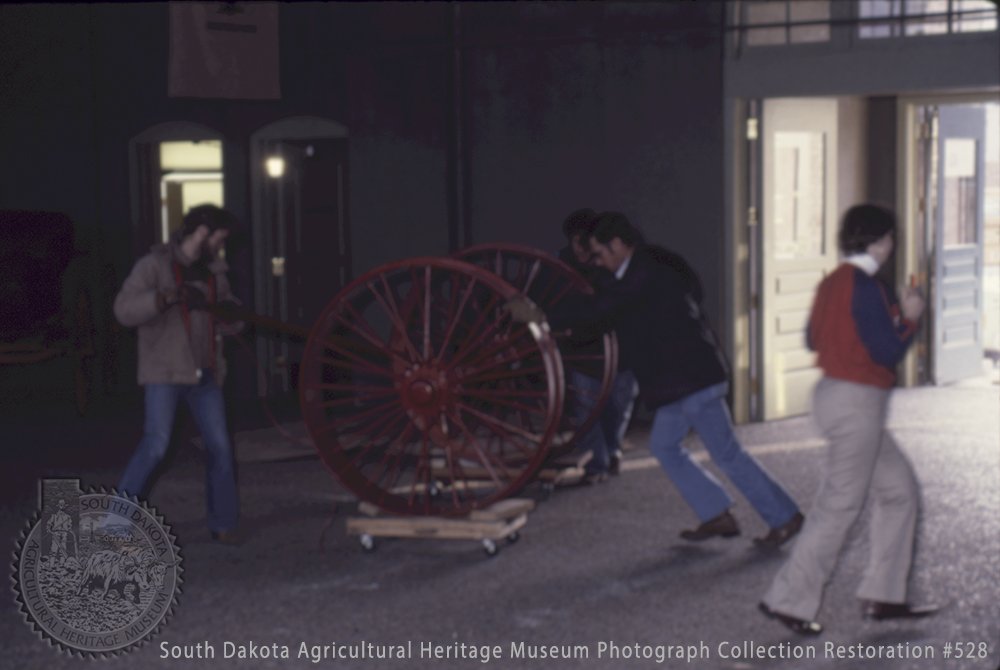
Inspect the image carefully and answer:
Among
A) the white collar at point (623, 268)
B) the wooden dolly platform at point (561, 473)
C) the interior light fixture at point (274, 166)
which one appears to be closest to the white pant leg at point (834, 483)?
the white collar at point (623, 268)

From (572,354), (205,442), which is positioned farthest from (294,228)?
(205,442)

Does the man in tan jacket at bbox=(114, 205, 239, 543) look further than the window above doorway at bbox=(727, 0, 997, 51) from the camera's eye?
No

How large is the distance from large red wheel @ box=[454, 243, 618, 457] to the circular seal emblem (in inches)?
77.5

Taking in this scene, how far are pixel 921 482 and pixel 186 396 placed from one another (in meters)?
3.92

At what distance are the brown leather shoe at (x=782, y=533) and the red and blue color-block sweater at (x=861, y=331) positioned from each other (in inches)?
57.2

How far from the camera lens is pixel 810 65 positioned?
929 centimetres

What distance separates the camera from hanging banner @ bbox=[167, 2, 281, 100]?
31.3ft

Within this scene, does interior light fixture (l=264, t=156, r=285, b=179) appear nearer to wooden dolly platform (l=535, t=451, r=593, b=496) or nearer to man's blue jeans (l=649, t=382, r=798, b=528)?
wooden dolly platform (l=535, t=451, r=593, b=496)

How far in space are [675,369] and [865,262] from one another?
4.46 ft

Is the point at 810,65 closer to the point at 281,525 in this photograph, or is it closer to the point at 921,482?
the point at 921,482

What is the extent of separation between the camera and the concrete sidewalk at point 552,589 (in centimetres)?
496

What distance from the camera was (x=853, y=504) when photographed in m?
4.97

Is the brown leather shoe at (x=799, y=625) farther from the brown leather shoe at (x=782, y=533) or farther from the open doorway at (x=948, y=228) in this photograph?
the open doorway at (x=948, y=228)

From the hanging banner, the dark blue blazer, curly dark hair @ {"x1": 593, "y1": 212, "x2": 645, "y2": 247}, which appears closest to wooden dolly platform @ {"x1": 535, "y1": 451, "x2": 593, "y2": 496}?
the dark blue blazer
